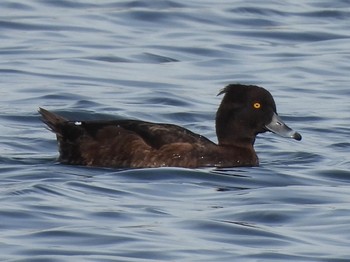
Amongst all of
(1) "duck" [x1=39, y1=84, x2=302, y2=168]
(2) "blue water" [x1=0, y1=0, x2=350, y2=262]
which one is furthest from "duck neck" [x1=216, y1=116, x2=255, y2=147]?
(2) "blue water" [x1=0, y1=0, x2=350, y2=262]

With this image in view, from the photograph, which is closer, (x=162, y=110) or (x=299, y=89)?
(x=162, y=110)

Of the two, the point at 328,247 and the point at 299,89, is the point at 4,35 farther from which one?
the point at 328,247

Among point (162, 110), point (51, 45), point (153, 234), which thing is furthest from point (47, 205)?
point (51, 45)

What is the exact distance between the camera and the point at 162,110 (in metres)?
16.2

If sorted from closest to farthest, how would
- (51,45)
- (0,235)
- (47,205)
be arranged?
(0,235), (47,205), (51,45)

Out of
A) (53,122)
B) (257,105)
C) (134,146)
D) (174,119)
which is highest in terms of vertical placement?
(257,105)

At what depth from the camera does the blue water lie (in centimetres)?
1011

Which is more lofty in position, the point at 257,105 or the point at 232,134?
the point at 257,105

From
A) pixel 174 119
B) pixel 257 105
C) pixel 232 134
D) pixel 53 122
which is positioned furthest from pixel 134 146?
pixel 174 119

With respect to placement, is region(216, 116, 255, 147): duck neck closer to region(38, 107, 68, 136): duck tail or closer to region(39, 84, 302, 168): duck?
region(39, 84, 302, 168): duck

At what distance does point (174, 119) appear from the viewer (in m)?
15.9

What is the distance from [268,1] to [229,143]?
35.4 feet

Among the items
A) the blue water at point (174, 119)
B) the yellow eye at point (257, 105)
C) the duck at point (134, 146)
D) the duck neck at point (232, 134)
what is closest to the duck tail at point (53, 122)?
the duck at point (134, 146)

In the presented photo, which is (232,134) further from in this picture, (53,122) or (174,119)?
(174,119)
